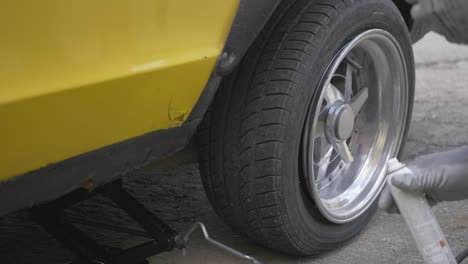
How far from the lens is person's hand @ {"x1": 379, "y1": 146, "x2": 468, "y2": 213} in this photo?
189 cm

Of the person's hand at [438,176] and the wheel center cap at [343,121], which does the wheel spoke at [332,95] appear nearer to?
the wheel center cap at [343,121]

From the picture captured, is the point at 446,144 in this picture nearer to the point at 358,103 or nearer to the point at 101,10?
the point at 358,103

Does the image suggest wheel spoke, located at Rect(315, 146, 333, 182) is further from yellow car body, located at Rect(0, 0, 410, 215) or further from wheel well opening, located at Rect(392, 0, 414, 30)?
yellow car body, located at Rect(0, 0, 410, 215)

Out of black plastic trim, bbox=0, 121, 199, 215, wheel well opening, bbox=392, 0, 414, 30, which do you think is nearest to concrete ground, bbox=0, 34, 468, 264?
black plastic trim, bbox=0, 121, 199, 215

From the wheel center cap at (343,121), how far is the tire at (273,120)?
25cm

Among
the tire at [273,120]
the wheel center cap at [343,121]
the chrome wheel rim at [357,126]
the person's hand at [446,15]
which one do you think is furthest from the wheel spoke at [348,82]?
the person's hand at [446,15]

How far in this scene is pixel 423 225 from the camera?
193cm

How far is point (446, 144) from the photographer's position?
3859 mm

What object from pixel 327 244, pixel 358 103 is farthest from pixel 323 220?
pixel 358 103

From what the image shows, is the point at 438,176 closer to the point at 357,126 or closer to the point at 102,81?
the point at 102,81

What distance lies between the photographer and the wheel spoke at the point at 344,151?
274 cm

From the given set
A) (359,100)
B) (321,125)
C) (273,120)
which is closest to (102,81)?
(273,120)

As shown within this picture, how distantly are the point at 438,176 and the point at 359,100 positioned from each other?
3.28 feet

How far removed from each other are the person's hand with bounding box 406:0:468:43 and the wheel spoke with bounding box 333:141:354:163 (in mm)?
1159
